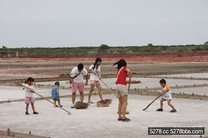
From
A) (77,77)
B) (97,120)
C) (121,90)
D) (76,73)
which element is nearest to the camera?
(97,120)

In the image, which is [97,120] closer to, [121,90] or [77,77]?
[121,90]

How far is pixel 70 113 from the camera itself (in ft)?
48.6

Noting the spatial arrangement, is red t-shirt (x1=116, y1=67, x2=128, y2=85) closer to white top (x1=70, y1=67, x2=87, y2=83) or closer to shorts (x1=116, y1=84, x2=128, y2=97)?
shorts (x1=116, y1=84, x2=128, y2=97)

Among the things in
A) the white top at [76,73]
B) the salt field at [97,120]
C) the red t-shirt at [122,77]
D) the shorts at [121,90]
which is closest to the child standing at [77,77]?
the white top at [76,73]

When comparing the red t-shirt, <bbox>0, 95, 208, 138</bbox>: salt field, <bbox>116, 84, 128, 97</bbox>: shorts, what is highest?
the red t-shirt

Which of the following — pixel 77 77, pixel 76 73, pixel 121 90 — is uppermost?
pixel 76 73

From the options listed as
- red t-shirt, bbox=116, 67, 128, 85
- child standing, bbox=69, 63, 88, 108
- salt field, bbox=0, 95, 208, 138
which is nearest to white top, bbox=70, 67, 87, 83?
child standing, bbox=69, 63, 88, 108

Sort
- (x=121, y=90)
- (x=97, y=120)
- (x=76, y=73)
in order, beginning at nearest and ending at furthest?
1. (x=97, y=120)
2. (x=121, y=90)
3. (x=76, y=73)

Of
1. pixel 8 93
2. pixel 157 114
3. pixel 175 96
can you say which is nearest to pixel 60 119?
pixel 157 114

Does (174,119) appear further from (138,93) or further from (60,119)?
(138,93)

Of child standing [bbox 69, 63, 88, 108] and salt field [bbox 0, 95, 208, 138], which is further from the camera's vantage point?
child standing [bbox 69, 63, 88, 108]

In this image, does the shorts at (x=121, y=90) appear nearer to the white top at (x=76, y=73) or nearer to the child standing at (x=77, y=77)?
the child standing at (x=77, y=77)

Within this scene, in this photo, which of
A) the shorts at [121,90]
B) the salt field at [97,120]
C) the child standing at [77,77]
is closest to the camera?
the salt field at [97,120]

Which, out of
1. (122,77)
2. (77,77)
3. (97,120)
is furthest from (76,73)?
(97,120)
